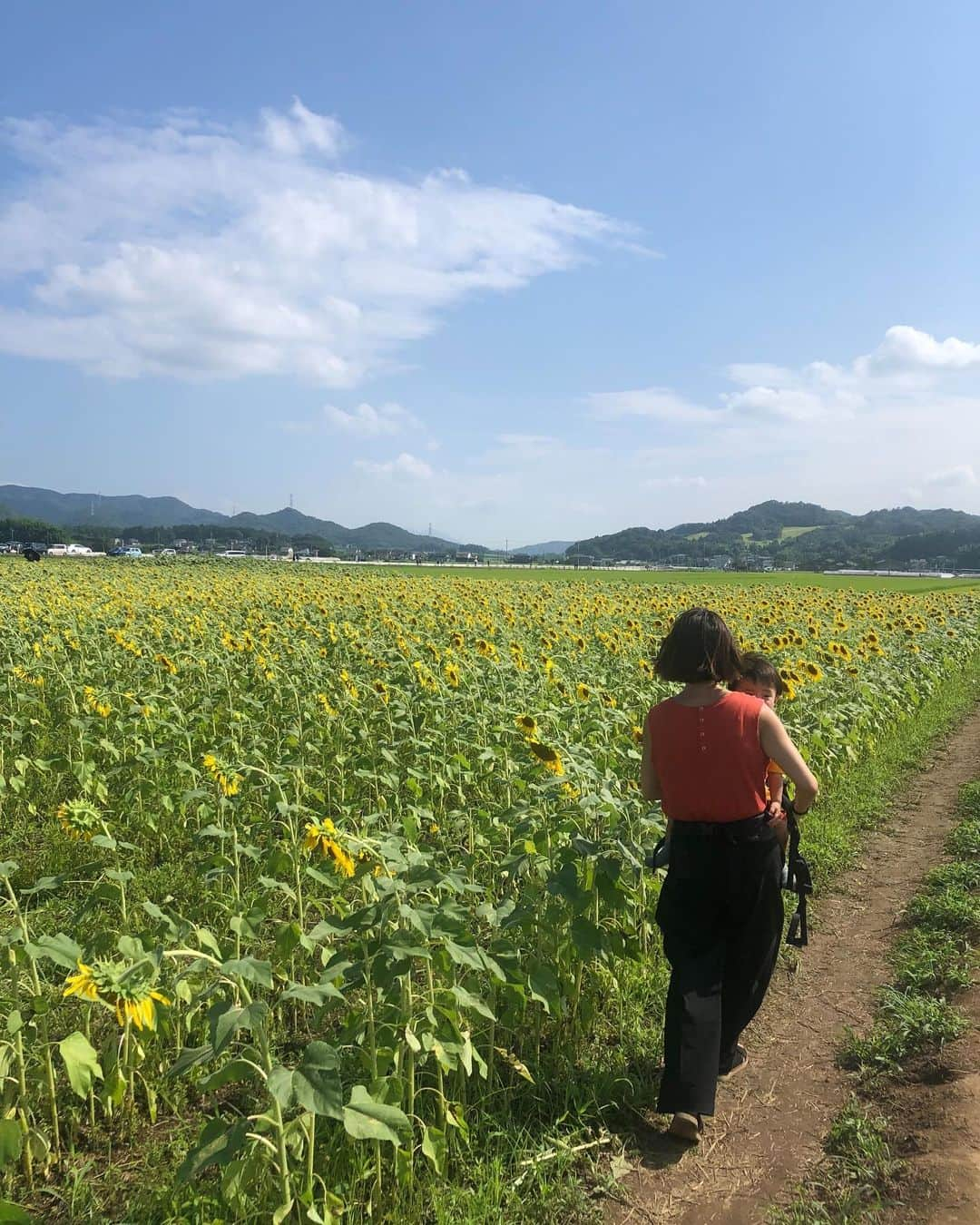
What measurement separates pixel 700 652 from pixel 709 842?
68cm

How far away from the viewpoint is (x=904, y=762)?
845 cm

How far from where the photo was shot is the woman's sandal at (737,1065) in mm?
3467

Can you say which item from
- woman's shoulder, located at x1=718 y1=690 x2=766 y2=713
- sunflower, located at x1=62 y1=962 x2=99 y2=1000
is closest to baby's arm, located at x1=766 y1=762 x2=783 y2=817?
woman's shoulder, located at x1=718 y1=690 x2=766 y2=713

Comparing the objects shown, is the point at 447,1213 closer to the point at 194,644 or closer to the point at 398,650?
the point at 398,650

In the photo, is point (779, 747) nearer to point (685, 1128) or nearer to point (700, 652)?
point (700, 652)

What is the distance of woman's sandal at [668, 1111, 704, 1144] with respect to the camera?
3016mm

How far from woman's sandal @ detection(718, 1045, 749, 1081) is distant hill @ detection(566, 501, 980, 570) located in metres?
108

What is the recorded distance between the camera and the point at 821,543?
153125 mm

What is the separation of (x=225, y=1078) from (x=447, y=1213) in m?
0.82

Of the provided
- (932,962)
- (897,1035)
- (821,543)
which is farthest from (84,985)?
(821,543)

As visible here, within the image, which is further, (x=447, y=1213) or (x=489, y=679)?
(x=489, y=679)

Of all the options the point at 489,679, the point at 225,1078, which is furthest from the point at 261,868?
the point at 489,679

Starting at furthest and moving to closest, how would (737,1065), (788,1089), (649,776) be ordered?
1. (737,1065)
2. (788,1089)
3. (649,776)

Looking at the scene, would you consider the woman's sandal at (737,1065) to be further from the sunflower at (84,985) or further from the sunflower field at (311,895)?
the sunflower at (84,985)
